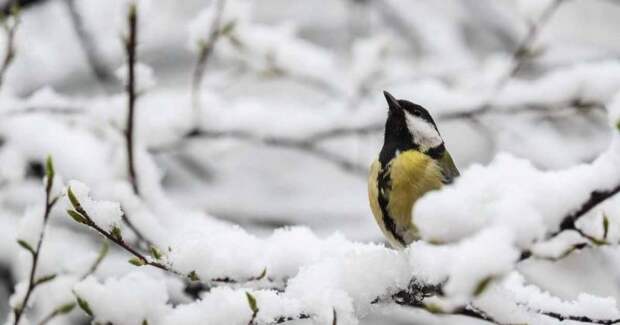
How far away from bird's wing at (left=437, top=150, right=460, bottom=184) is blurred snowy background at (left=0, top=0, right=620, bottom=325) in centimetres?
41

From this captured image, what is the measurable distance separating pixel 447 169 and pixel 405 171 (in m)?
0.18

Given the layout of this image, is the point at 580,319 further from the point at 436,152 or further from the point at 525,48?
the point at 525,48

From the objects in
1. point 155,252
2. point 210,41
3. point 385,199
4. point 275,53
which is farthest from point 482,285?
point 275,53

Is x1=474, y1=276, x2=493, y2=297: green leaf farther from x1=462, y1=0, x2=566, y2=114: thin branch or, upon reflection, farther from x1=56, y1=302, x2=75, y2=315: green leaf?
x1=462, y1=0, x2=566, y2=114: thin branch

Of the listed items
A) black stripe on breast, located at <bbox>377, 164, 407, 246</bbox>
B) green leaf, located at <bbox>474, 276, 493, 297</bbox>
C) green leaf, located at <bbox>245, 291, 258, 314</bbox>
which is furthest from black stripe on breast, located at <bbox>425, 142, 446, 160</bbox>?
green leaf, located at <bbox>474, 276, 493, 297</bbox>

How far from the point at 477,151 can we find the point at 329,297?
422 centimetres

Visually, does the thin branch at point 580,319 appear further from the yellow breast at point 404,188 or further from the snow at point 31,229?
the snow at point 31,229

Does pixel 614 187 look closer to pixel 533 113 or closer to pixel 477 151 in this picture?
pixel 533 113

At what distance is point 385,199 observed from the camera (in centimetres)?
177

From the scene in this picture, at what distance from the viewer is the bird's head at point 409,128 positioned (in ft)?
6.84

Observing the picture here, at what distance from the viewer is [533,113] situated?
2.71 metres

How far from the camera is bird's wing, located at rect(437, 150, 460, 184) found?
1876 millimetres

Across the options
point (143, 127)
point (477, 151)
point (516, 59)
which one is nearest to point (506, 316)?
point (516, 59)

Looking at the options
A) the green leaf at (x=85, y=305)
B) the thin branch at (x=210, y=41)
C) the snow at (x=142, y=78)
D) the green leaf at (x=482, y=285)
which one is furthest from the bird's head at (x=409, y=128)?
the green leaf at (x=482, y=285)
